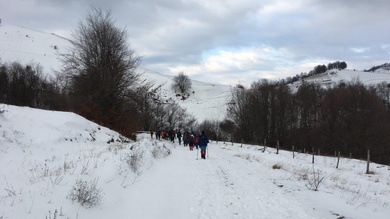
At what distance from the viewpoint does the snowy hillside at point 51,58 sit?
10256cm

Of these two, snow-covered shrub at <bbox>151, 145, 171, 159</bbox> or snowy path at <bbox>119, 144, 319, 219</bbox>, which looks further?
snow-covered shrub at <bbox>151, 145, 171, 159</bbox>

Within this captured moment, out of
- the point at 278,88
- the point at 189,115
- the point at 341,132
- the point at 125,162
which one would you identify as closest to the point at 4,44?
the point at 189,115

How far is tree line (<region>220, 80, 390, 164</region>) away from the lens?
51.0m

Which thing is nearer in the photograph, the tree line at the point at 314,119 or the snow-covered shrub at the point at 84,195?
the snow-covered shrub at the point at 84,195

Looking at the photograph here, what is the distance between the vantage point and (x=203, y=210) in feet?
25.1

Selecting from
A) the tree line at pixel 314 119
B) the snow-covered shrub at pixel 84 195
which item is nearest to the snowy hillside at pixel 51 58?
the tree line at pixel 314 119

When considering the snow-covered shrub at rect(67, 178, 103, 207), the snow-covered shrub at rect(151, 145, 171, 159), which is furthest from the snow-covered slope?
the snow-covered shrub at rect(67, 178, 103, 207)

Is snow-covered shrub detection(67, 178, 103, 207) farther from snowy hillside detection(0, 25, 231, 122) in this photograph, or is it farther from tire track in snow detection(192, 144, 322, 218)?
snowy hillside detection(0, 25, 231, 122)

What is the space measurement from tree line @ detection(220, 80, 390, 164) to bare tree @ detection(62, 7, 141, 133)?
40039 mm

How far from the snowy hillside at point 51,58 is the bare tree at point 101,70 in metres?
56.0

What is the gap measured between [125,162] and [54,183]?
447cm

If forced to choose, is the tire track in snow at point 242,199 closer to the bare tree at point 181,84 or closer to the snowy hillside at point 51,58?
the snowy hillside at point 51,58

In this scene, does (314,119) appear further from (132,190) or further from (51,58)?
(51,58)

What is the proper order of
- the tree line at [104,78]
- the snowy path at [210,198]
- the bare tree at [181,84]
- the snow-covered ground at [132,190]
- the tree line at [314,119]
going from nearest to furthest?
the snow-covered ground at [132,190] < the snowy path at [210,198] < the tree line at [104,78] < the tree line at [314,119] < the bare tree at [181,84]
